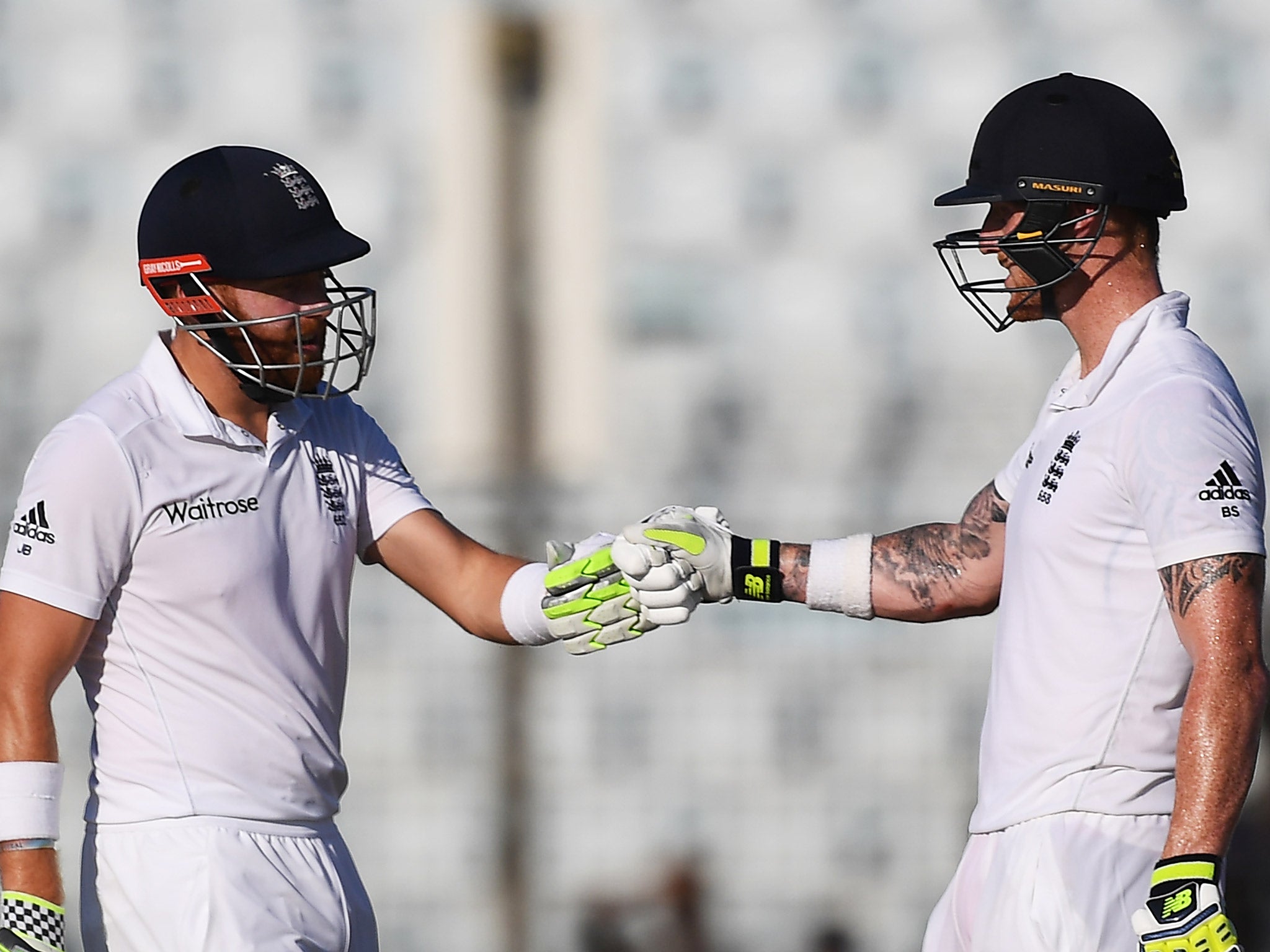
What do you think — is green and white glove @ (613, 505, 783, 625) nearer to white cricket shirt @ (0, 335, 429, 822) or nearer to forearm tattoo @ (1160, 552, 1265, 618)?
white cricket shirt @ (0, 335, 429, 822)

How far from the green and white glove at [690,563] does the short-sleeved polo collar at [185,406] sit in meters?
0.71

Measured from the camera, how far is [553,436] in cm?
729

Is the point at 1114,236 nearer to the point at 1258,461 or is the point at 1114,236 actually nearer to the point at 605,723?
the point at 1258,461

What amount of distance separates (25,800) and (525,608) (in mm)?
1010

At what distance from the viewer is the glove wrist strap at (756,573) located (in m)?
3.79

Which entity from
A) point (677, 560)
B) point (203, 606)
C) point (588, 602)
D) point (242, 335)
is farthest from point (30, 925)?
point (677, 560)

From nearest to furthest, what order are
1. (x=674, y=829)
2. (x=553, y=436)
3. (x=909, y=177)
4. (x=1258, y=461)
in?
(x=1258, y=461)
(x=674, y=829)
(x=553, y=436)
(x=909, y=177)

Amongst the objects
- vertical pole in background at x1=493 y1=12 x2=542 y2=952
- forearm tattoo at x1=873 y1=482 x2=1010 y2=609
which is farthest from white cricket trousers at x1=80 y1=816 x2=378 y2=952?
vertical pole in background at x1=493 y1=12 x2=542 y2=952

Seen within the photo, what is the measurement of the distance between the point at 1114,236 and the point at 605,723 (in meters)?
3.53

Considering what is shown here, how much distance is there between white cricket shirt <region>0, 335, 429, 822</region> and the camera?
3023 mm

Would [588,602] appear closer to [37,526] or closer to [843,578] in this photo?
[843,578]

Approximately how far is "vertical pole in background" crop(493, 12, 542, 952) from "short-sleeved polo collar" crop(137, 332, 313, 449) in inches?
124

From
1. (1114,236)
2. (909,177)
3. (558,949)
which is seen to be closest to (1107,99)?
(1114,236)

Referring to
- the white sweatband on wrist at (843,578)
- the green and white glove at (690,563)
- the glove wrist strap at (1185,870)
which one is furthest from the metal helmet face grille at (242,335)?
the glove wrist strap at (1185,870)
